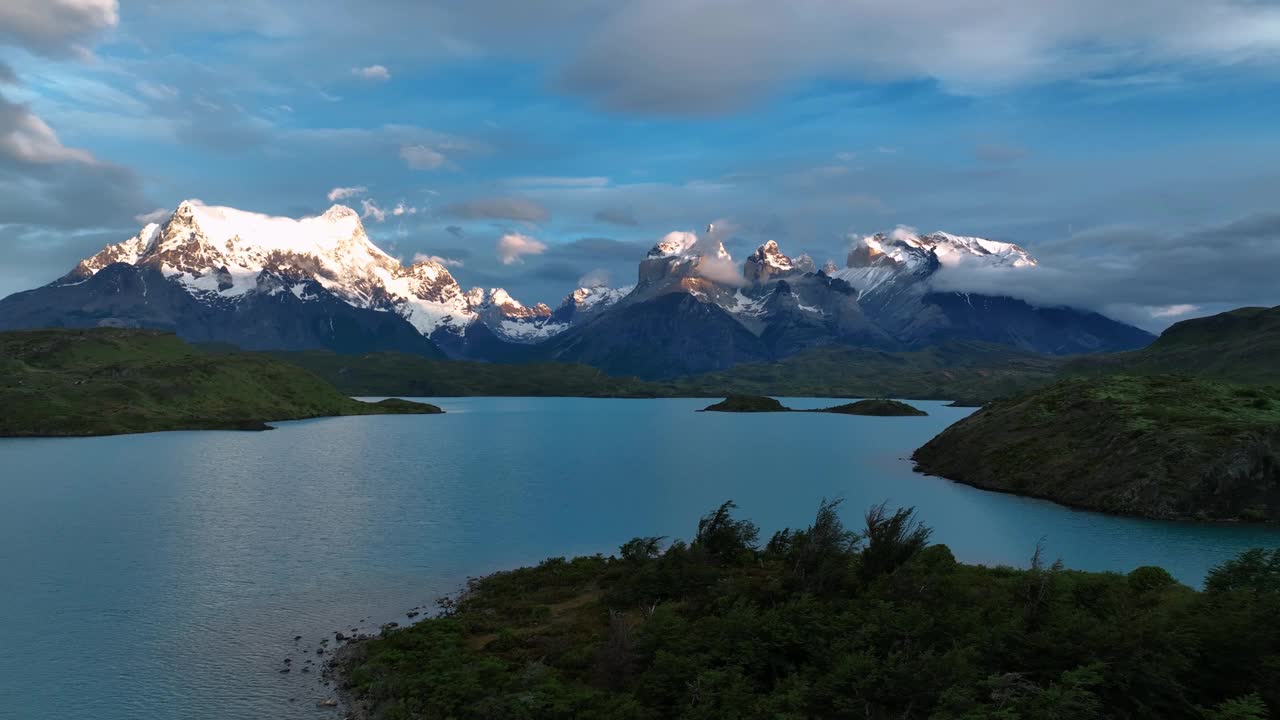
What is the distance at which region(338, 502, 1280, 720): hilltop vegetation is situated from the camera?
115 feet

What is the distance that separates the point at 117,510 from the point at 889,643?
102743mm

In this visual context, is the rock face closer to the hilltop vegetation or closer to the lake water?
the lake water

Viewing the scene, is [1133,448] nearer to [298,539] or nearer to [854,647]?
[854,647]

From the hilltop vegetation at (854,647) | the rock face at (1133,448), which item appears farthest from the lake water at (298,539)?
the hilltop vegetation at (854,647)

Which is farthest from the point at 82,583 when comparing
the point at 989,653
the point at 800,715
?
the point at 989,653

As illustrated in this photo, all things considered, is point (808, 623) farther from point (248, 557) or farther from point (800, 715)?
point (248, 557)

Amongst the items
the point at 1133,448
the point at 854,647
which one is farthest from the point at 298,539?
the point at 1133,448

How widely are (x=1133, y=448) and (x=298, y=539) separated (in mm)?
117701

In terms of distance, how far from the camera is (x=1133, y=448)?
116062mm

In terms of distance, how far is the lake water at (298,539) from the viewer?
46.8 m

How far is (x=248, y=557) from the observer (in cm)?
7500

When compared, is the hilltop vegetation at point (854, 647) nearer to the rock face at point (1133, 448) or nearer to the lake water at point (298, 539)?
the lake water at point (298, 539)

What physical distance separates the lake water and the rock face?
19.6 feet

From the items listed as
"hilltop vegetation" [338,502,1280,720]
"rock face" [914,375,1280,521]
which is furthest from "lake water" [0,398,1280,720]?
"hilltop vegetation" [338,502,1280,720]
